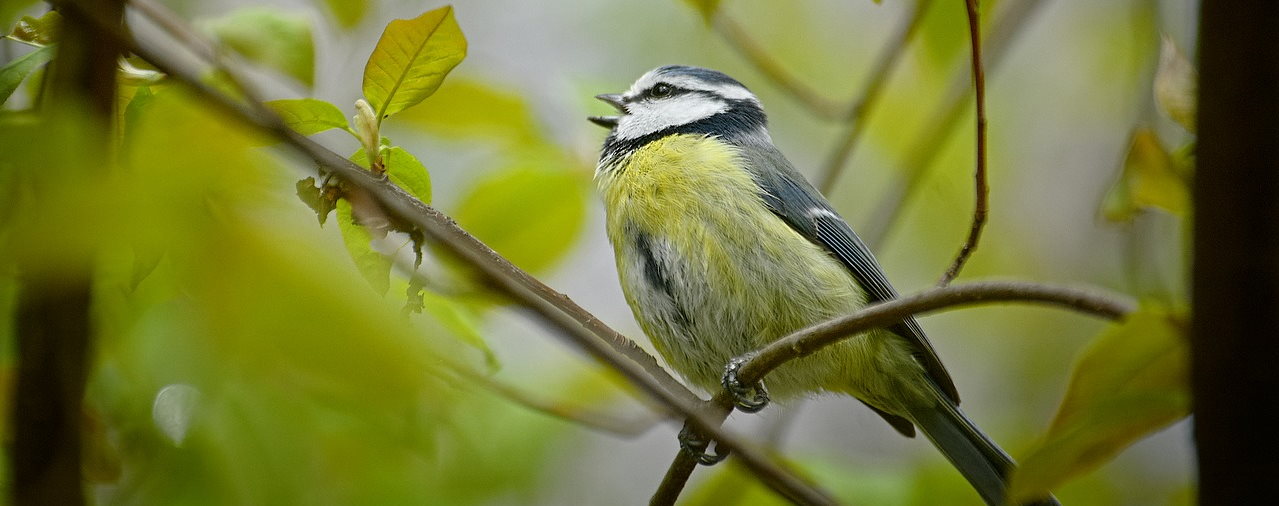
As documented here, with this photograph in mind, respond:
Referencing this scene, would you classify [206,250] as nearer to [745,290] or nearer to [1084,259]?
[745,290]

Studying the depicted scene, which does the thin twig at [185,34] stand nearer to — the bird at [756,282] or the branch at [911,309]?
the branch at [911,309]

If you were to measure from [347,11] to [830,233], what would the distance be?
1.66 meters

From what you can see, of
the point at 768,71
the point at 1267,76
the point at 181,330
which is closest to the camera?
the point at 1267,76

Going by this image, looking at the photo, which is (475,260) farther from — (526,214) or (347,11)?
(526,214)

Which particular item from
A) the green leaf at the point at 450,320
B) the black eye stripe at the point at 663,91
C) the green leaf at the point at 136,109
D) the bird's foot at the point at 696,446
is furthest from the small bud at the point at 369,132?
the black eye stripe at the point at 663,91

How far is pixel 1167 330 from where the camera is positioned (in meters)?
0.87

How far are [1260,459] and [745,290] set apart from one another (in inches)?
75.0

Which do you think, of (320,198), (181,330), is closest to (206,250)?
(181,330)

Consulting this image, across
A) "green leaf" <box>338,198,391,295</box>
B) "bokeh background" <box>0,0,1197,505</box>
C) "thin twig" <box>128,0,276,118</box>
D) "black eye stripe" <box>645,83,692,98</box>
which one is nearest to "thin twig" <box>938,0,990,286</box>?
"bokeh background" <box>0,0,1197,505</box>

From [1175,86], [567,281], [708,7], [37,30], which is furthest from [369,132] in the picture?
[567,281]

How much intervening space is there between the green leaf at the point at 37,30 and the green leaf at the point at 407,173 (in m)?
0.46

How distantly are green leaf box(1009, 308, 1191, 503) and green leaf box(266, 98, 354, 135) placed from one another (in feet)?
3.55

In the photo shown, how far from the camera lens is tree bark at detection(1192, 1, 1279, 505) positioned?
0.67 meters

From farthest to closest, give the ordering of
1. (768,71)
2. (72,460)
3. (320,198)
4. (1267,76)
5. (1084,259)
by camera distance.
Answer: (1084,259)
(768,71)
(320,198)
(72,460)
(1267,76)
